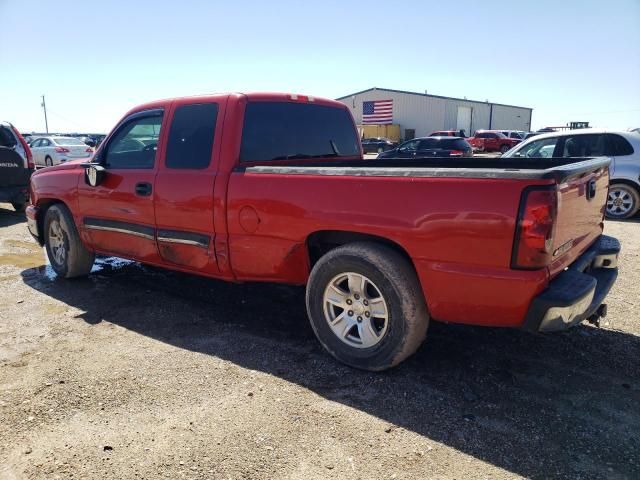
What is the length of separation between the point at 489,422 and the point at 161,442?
1800mm

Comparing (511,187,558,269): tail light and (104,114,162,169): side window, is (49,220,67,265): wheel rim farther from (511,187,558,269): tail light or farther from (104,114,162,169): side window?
(511,187,558,269): tail light

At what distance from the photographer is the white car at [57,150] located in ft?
66.3

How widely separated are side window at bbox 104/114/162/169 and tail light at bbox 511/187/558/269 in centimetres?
321

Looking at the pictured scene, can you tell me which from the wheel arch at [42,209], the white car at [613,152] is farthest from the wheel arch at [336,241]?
the white car at [613,152]

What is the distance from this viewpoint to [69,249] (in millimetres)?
5375

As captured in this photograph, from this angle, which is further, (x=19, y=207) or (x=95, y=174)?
(x=19, y=207)

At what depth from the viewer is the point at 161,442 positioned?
2.63 m

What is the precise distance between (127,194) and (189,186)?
2.96 feet

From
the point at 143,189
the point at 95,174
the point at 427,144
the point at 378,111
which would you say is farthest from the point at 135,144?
the point at 378,111

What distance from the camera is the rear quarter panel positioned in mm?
2668

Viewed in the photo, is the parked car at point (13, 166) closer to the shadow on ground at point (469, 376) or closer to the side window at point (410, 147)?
the shadow on ground at point (469, 376)

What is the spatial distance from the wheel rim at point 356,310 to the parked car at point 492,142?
1263 inches

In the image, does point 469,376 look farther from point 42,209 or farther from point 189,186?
point 42,209

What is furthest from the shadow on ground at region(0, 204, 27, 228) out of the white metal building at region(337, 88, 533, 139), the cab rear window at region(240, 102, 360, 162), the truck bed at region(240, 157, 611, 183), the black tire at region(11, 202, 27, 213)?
the white metal building at region(337, 88, 533, 139)
